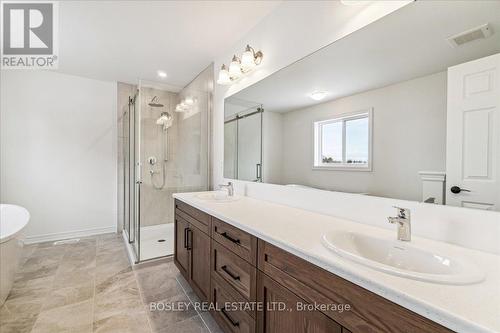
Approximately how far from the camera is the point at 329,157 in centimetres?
141

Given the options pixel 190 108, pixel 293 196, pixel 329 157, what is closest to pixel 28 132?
pixel 190 108

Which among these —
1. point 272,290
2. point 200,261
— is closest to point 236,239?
point 272,290

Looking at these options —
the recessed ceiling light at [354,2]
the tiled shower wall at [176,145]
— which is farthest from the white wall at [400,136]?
the tiled shower wall at [176,145]

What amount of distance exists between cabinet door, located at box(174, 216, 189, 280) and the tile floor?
0.64 ft

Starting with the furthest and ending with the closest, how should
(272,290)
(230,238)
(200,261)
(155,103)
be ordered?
(155,103)
(200,261)
(230,238)
(272,290)

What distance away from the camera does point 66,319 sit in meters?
1.60

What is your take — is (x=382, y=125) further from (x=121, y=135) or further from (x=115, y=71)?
(x=121, y=135)

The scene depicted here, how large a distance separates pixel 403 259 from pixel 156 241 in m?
2.92

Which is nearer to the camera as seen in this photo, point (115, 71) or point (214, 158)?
point (214, 158)

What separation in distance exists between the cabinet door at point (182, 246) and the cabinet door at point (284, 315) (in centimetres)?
104

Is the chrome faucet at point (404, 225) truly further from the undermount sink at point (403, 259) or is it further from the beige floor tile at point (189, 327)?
the beige floor tile at point (189, 327)

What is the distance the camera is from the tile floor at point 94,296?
155 cm

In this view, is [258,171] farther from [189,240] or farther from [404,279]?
[404,279]

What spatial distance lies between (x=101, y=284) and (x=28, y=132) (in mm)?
2408
